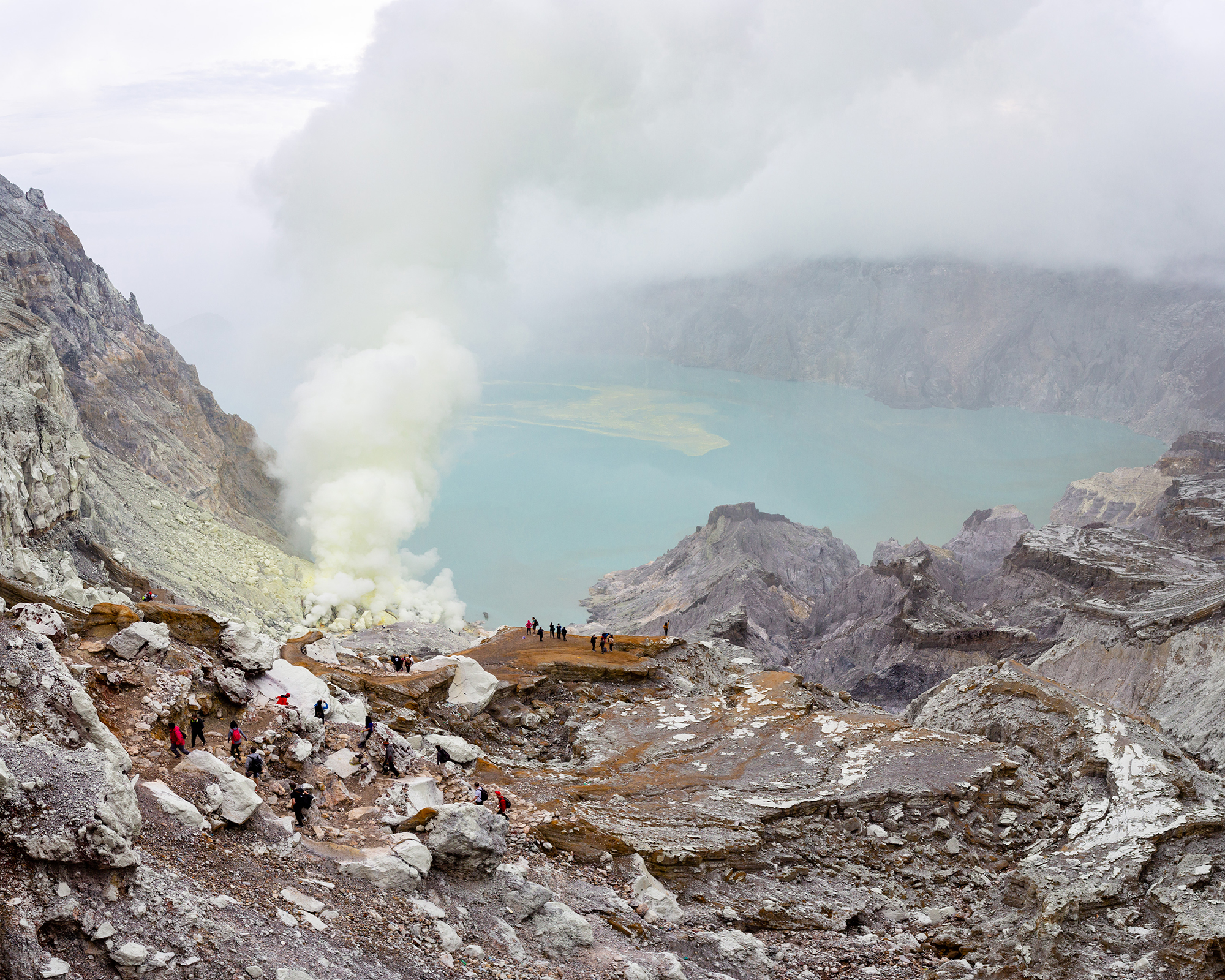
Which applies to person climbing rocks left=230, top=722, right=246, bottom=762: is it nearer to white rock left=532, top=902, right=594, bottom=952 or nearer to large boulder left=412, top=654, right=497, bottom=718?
white rock left=532, top=902, right=594, bottom=952

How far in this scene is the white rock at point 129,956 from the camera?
966 centimetres

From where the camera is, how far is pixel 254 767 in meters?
15.2

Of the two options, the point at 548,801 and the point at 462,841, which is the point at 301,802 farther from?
the point at 548,801

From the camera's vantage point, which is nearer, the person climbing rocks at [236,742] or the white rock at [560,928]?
the white rock at [560,928]

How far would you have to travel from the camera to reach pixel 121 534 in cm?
4831

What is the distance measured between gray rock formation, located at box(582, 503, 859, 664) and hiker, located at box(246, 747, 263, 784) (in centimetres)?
4781

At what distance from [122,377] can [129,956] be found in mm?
69198

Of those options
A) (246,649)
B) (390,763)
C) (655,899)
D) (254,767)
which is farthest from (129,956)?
(246,649)

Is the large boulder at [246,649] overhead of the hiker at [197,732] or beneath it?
overhead

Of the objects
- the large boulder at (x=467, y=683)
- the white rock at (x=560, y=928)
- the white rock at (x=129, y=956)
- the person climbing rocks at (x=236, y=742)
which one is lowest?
the white rock at (x=129, y=956)

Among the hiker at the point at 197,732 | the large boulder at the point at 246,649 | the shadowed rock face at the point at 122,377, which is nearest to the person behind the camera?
A: the hiker at the point at 197,732

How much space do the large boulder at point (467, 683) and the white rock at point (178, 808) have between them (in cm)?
1398

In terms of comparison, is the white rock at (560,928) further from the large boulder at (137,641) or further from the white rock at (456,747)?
the large boulder at (137,641)

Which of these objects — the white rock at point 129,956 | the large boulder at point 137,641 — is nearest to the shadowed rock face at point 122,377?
the large boulder at point 137,641
